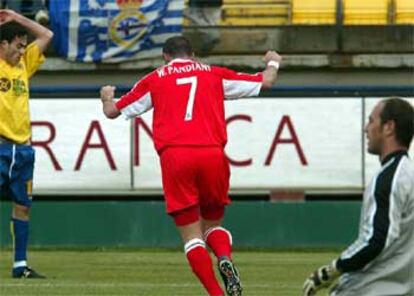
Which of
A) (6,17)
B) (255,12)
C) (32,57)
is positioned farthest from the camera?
(255,12)

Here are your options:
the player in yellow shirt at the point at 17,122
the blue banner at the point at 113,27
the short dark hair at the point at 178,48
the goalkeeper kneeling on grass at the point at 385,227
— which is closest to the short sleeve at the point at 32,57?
the player in yellow shirt at the point at 17,122

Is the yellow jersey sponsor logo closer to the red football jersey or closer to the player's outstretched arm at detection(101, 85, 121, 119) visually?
the player's outstretched arm at detection(101, 85, 121, 119)

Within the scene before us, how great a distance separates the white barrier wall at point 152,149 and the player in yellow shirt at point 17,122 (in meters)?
6.95

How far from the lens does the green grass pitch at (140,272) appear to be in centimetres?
1177

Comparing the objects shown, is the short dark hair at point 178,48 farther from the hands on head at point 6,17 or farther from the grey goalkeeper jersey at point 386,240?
the grey goalkeeper jersey at point 386,240

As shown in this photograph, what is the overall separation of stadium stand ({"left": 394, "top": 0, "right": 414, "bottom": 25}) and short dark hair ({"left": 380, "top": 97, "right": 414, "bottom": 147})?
58.6 ft

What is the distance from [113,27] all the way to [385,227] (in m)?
17.5

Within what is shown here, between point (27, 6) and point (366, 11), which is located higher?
point (27, 6)

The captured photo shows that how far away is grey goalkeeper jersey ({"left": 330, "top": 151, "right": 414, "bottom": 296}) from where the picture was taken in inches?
249

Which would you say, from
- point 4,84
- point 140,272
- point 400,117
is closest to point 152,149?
point 140,272

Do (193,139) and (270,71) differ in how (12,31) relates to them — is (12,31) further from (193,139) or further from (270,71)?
A: (193,139)

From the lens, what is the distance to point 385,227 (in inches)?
248

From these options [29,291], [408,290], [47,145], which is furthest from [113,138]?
[408,290]

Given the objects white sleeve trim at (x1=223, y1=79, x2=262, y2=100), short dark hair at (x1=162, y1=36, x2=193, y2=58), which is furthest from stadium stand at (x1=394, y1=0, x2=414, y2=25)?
short dark hair at (x1=162, y1=36, x2=193, y2=58)
